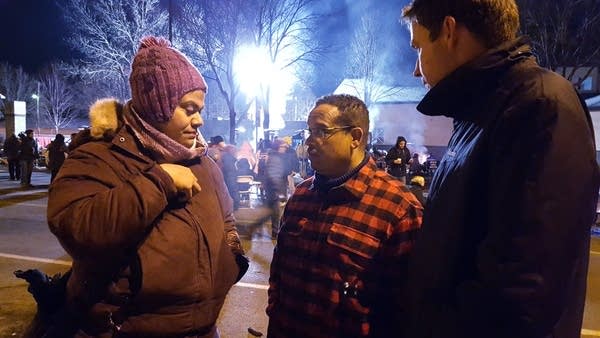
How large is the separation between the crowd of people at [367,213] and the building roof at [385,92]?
125ft

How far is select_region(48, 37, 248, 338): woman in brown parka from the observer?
1629 millimetres

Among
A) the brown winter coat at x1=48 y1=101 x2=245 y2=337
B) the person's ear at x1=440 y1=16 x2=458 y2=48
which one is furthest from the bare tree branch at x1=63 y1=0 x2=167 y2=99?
the person's ear at x1=440 y1=16 x2=458 y2=48

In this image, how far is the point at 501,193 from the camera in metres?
1.19

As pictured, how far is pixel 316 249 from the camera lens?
2.32m

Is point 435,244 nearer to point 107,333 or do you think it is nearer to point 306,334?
point 306,334

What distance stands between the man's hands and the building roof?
38.8m

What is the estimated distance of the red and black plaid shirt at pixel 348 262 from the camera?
7.11 feet

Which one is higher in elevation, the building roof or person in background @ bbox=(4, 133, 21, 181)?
the building roof

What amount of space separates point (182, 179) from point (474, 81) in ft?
3.72

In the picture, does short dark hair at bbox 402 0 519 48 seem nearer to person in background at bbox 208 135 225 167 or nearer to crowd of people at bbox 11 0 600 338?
crowd of people at bbox 11 0 600 338

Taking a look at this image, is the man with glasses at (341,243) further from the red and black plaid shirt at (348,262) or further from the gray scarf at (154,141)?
the gray scarf at (154,141)

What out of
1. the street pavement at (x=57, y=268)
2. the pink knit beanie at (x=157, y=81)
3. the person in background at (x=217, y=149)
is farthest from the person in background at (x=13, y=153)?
the pink knit beanie at (x=157, y=81)

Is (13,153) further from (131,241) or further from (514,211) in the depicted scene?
(514,211)

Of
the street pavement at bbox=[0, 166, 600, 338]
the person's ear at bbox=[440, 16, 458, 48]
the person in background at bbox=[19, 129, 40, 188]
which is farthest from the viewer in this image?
the person in background at bbox=[19, 129, 40, 188]
